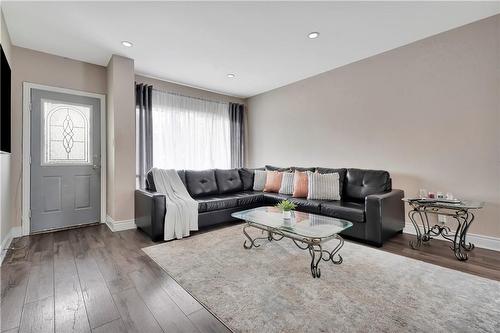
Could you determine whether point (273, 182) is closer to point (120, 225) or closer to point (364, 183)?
point (364, 183)

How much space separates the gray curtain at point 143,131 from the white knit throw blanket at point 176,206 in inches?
25.8

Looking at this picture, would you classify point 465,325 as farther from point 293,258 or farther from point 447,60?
point 447,60

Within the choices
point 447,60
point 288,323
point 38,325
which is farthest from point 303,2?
point 38,325

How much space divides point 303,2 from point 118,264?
3237 mm

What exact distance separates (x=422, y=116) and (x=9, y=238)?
222 inches

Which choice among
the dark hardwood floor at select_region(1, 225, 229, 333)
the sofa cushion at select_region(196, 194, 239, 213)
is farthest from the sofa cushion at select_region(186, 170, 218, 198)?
the dark hardwood floor at select_region(1, 225, 229, 333)

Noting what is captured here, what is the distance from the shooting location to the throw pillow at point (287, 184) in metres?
4.01

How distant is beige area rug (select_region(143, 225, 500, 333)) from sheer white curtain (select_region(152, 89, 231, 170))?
7.69 ft

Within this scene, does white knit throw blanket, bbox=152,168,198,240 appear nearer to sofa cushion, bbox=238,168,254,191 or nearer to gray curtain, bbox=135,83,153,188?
gray curtain, bbox=135,83,153,188

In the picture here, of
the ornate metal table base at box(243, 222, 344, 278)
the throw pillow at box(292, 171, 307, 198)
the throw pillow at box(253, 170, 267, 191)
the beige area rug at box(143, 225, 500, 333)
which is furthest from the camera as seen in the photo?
the throw pillow at box(253, 170, 267, 191)

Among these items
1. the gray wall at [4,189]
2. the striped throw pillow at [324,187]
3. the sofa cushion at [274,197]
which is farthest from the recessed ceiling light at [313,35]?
the gray wall at [4,189]

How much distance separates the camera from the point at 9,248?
8.66 ft

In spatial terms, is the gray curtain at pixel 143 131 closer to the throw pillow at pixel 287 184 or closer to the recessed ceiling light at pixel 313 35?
the throw pillow at pixel 287 184

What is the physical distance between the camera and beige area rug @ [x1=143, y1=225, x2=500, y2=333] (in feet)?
4.66
